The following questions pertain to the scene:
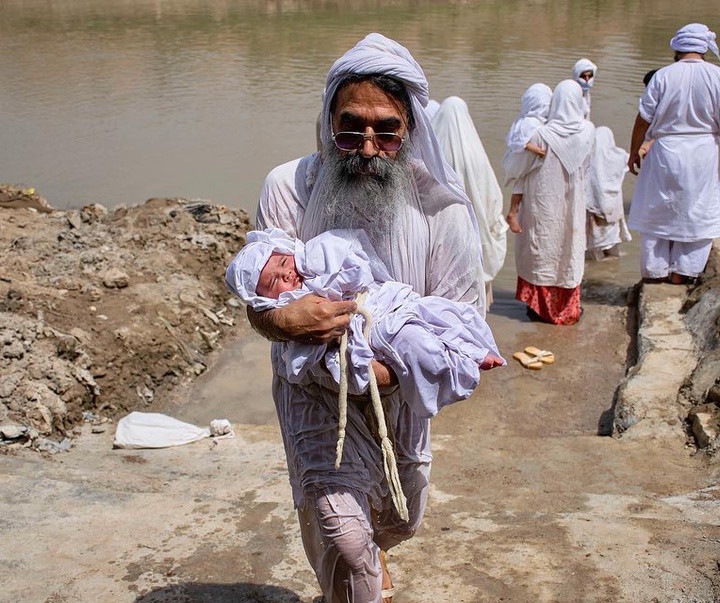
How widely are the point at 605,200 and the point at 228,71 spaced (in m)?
12.9

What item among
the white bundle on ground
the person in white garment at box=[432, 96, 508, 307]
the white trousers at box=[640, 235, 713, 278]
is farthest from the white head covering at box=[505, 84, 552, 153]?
the white bundle on ground

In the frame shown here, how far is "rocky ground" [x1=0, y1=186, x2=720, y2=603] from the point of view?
315 cm

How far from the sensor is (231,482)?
4.29 meters

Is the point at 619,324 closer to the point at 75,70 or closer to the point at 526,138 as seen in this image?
the point at 526,138

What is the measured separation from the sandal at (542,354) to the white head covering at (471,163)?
0.59 meters

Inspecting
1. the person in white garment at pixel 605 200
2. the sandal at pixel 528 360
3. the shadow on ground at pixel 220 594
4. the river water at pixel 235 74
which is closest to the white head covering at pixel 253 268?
the shadow on ground at pixel 220 594

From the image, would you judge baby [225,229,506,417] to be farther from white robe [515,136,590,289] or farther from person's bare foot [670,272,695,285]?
person's bare foot [670,272,695,285]

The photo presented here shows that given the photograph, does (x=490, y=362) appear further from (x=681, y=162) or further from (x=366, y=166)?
(x=681, y=162)

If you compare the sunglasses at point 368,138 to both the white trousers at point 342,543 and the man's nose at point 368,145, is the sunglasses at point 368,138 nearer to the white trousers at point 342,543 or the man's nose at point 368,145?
the man's nose at point 368,145

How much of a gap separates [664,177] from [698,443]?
303cm

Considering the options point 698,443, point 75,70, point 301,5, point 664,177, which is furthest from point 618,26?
point 698,443

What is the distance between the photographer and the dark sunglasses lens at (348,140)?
101 inches

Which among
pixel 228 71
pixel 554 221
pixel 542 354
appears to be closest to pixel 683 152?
pixel 554 221

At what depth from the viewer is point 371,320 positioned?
2439 millimetres
